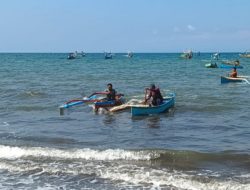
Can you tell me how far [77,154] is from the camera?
13.8 meters

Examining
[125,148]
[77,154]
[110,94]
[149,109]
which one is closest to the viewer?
[77,154]

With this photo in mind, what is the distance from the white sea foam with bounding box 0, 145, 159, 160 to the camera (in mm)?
13506

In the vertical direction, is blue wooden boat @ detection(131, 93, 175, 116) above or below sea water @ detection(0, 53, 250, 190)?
above

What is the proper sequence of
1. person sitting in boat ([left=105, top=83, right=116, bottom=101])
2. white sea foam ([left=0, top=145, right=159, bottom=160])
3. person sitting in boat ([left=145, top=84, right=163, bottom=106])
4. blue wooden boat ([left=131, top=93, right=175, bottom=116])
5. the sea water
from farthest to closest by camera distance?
person sitting in boat ([left=105, top=83, right=116, bottom=101]) < person sitting in boat ([left=145, top=84, right=163, bottom=106]) < blue wooden boat ([left=131, top=93, right=175, bottom=116]) < white sea foam ([left=0, top=145, right=159, bottom=160]) < the sea water

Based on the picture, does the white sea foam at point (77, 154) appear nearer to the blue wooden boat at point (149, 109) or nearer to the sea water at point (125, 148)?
the sea water at point (125, 148)

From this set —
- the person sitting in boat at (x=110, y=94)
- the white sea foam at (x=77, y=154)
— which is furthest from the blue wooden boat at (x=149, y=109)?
the white sea foam at (x=77, y=154)

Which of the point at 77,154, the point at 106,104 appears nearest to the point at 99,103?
the point at 106,104

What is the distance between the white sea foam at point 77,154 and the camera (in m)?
13.5

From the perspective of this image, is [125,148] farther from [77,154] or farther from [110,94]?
[110,94]

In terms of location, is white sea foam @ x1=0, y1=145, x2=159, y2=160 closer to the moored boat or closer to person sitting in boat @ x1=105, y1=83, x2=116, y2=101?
the moored boat

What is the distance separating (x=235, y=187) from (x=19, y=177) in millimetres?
5373

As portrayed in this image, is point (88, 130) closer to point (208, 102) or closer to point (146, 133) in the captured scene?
point (146, 133)

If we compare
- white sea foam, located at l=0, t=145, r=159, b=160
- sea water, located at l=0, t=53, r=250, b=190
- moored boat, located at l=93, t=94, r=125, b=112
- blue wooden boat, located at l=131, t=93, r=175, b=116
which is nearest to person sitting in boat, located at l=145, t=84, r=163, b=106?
blue wooden boat, located at l=131, t=93, r=175, b=116

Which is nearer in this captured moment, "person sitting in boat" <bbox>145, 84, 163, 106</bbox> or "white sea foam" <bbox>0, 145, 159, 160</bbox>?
"white sea foam" <bbox>0, 145, 159, 160</bbox>
